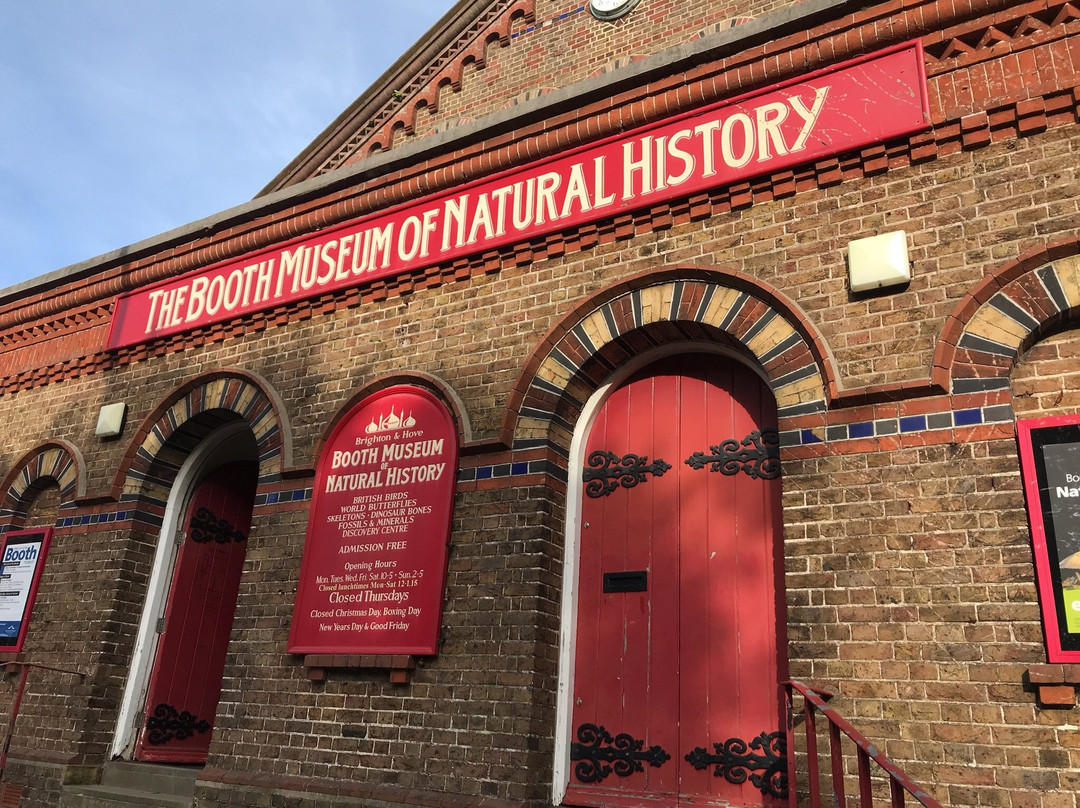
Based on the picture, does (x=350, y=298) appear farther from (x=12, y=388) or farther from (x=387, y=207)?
(x=12, y=388)

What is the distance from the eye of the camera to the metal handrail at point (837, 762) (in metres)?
3.34

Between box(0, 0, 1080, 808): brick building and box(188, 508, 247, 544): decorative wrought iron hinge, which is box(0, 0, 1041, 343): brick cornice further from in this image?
box(188, 508, 247, 544): decorative wrought iron hinge

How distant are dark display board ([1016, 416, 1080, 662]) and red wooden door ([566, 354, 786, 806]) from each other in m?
1.50

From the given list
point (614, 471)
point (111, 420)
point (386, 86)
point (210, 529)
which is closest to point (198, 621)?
point (210, 529)

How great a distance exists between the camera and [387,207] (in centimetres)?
793

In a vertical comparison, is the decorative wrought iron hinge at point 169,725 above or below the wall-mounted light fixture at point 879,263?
below

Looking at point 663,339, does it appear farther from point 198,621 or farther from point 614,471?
point 198,621

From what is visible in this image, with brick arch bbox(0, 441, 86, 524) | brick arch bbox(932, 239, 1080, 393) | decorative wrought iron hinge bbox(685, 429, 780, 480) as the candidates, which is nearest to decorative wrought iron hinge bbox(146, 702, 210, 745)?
brick arch bbox(0, 441, 86, 524)

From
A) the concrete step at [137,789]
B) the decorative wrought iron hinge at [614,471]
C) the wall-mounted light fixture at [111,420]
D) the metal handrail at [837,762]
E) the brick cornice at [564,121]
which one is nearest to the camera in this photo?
the metal handrail at [837,762]

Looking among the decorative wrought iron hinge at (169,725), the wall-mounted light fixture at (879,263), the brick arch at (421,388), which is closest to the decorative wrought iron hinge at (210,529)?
the decorative wrought iron hinge at (169,725)

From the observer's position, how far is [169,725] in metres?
8.34

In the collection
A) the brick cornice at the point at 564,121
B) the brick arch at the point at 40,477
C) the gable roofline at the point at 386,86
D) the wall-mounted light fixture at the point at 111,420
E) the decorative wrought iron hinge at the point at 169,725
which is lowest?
the decorative wrought iron hinge at the point at 169,725

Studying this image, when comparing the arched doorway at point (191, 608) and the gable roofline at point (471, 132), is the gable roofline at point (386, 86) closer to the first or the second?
the gable roofline at point (471, 132)

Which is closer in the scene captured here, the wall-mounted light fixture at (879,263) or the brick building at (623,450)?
the brick building at (623,450)
